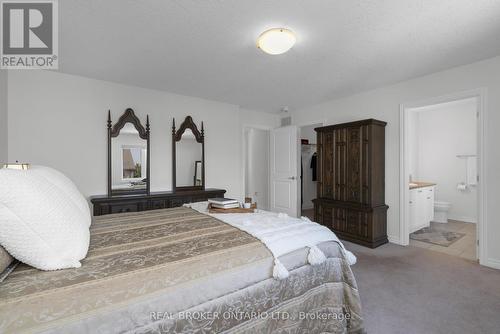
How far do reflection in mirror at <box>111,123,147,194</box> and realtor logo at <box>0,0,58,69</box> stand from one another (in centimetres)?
113

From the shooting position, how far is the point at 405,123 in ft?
11.3

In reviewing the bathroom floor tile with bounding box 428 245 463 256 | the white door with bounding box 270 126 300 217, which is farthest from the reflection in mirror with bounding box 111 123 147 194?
the bathroom floor tile with bounding box 428 245 463 256

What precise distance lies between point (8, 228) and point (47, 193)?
184 mm

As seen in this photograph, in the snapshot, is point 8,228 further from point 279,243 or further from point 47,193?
point 279,243

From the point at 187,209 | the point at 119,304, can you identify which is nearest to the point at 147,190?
the point at 187,209

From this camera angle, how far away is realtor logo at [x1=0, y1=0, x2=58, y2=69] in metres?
1.86

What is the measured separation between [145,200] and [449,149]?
20.3ft

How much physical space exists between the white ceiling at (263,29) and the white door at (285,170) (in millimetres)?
1601

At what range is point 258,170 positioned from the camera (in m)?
5.93

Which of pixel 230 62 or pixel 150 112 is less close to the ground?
pixel 230 62

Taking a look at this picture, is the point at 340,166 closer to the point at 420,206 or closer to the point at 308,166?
the point at 420,206

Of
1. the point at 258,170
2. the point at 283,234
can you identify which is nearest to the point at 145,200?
the point at 283,234

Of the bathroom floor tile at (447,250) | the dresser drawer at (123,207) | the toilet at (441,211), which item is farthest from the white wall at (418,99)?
the dresser drawer at (123,207)

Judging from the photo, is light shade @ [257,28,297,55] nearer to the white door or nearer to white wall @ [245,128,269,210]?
the white door
